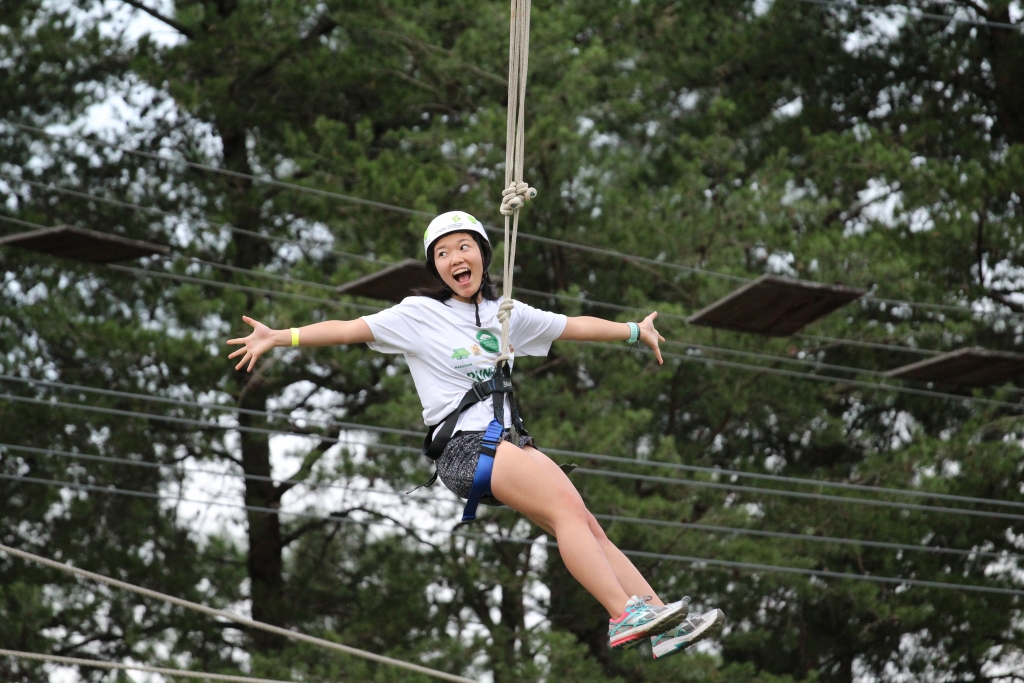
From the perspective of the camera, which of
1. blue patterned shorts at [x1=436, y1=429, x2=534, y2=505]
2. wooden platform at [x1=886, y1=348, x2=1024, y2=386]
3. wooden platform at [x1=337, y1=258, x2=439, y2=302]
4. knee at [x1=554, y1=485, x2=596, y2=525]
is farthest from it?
wooden platform at [x1=886, y1=348, x2=1024, y2=386]

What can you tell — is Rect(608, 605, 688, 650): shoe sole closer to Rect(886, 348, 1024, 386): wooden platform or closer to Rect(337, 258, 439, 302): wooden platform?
Rect(337, 258, 439, 302): wooden platform

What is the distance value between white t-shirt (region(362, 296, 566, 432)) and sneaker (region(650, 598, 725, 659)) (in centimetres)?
66

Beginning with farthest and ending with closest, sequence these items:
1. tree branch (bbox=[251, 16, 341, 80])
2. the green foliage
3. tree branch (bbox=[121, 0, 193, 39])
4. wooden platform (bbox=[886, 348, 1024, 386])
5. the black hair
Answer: tree branch (bbox=[121, 0, 193, 39])
tree branch (bbox=[251, 16, 341, 80])
the green foliage
wooden platform (bbox=[886, 348, 1024, 386])
the black hair

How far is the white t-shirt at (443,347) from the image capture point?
12.1 ft

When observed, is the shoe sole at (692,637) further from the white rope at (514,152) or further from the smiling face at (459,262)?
the smiling face at (459,262)

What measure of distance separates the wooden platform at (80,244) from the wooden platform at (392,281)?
905 mm

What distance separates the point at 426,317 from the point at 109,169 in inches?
348

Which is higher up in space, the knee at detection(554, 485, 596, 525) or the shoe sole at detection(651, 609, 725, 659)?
the knee at detection(554, 485, 596, 525)

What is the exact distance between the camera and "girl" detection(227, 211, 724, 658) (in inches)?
135

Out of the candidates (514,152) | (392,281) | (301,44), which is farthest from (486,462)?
(301,44)

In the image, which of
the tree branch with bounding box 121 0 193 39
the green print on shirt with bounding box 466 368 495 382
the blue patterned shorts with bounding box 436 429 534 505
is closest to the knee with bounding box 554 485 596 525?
the blue patterned shorts with bounding box 436 429 534 505

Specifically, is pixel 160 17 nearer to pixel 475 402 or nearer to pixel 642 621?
pixel 475 402

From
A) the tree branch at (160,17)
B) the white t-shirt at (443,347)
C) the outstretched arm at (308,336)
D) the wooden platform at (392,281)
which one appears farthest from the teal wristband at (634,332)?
the tree branch at (160,17)

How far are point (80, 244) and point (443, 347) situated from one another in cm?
376
